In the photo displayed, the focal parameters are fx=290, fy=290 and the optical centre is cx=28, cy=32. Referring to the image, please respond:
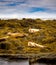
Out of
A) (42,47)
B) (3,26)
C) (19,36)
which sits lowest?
Result: (42,47)

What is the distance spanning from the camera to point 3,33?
13.0m

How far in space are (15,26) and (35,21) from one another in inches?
46.6

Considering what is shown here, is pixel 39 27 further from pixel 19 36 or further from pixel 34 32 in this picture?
pixel 19 36

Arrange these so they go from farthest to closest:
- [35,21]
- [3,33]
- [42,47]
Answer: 1. [35,21]
2. [3,33]
3. [42,47]

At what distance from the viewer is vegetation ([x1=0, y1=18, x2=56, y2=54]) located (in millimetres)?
→ 11228

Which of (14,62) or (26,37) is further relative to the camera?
(26,37)

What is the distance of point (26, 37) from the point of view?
41.3 ft

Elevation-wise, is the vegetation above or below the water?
above

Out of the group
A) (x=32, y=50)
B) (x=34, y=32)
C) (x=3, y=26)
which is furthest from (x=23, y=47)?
(x=3, y=26)

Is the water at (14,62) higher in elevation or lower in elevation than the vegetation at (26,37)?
lower

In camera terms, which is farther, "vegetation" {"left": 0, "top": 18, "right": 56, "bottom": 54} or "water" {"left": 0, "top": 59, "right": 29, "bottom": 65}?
"vegetation" {"left": 0, "top": 18, "right": 56, "bottom": 54}

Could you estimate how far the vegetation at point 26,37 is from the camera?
442 inches

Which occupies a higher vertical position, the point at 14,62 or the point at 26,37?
the point at 26,37

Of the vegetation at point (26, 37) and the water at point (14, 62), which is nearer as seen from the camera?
the water at point (14, 62)
